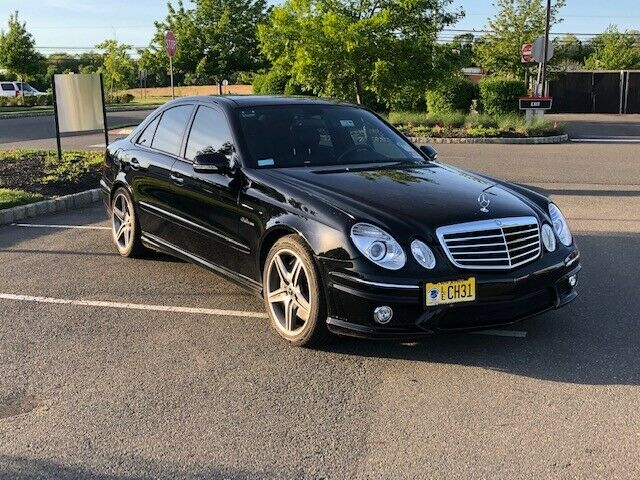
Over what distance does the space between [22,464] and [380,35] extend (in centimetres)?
1933

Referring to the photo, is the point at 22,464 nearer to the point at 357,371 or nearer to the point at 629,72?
the point at 357,371

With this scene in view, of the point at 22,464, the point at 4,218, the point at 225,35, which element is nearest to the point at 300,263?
the point at 22,464

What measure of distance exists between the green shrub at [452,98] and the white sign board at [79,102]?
15.6 meters

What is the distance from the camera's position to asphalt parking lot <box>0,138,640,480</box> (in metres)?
3.21

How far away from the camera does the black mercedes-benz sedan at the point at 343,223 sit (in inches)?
161

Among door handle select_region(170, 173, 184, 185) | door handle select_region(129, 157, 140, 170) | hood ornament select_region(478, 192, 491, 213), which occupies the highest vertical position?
door handle select_region(129, 157, 140, 170)

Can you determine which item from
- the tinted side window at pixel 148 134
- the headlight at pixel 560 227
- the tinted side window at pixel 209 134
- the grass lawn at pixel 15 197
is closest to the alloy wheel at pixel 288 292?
the tinted side window at pixel 209 134

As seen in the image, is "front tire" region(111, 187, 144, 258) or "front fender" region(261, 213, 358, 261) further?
"front tire" region(111, 187, 144, 258)

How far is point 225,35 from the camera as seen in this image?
40.6 m

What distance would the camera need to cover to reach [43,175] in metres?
11.2

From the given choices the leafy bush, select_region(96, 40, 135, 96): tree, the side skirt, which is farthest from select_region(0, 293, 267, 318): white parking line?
select_region(96, 40, 135, 96): tree

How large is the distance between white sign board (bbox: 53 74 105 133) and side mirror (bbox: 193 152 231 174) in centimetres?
842

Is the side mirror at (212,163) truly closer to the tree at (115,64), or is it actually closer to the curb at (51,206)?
the curb at (51,206)

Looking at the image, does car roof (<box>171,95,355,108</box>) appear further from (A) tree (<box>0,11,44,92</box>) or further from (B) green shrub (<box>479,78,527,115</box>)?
(A) tree (<box>0,11,44,92</box>)
